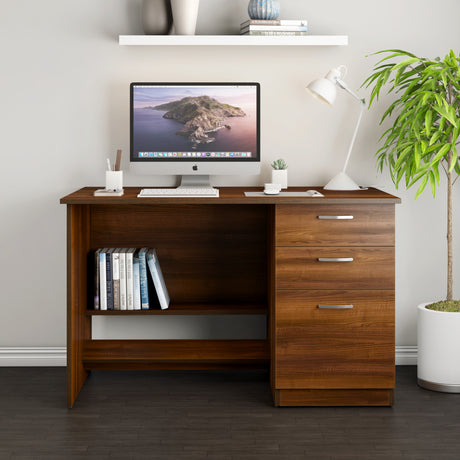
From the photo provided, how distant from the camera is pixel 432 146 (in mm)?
3004

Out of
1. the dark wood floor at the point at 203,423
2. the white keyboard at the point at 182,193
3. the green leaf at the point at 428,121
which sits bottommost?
the dark wood floor at the point at 203,423

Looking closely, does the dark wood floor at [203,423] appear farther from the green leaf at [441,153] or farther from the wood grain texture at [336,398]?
the green leaf at [441,153]

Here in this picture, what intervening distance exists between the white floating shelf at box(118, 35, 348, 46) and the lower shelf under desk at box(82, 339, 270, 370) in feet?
4.68

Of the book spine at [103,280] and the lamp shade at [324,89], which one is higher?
the lamp shade at [324,89]

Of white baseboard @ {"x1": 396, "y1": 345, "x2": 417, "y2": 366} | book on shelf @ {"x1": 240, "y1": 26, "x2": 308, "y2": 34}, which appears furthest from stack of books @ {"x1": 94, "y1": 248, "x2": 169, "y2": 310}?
white baseboard @ {"x1": 396, "y1": 345, "x2": 417, "y2": 366}

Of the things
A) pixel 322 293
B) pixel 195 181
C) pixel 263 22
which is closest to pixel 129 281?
pixel 195 181

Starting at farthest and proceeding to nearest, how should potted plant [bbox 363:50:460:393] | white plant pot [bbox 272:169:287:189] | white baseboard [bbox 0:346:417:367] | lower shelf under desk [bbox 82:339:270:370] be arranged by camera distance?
white baseboard [bbox 0:346:417:367]
white plant pot [bbox 272:169:287:189]
lower shelf under desk [bbox 82:339:270:370]
potted plant [bbox 363:50:460:393]

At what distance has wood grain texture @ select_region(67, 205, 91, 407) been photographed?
288 centimetres

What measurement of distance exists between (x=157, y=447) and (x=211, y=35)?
1.97 metres

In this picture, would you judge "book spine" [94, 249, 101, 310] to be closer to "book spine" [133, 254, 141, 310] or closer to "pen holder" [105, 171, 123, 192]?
"book spine" [133, 254, 141, 310]

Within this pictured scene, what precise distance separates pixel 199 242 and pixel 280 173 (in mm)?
537

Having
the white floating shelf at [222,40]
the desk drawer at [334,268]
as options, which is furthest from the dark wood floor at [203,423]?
the white floating shelf at [222,40]

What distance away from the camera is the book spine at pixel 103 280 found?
309cm

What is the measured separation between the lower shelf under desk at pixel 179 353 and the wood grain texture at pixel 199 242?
27 centimetres
